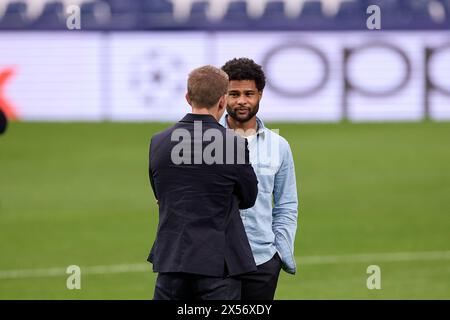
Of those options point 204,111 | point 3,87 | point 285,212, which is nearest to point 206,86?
point 204,111

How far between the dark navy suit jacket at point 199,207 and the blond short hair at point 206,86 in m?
0.09

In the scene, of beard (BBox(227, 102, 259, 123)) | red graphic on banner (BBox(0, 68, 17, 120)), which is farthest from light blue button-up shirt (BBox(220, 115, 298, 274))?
red graphic on banner (BBox(0, 68, 17, 120))

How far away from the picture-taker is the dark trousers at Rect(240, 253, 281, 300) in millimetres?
6555

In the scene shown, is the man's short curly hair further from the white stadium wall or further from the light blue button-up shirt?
the white stadium wall

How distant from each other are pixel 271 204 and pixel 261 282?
0.45 meters

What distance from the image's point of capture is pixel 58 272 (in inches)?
518

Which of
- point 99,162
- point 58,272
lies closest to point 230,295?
point 58,272

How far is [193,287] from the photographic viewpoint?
238 inches

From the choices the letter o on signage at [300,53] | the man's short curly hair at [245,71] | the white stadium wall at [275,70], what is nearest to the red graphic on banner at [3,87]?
the white stadium wall at [275,70]

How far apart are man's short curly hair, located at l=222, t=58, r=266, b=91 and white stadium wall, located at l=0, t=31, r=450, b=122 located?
1704cm

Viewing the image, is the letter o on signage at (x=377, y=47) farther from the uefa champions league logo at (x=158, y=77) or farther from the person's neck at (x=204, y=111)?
the person's neck at (x=204, y=111)

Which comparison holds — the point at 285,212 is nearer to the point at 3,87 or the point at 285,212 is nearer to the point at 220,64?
the point at 220,64

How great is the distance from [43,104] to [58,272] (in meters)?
12.7
